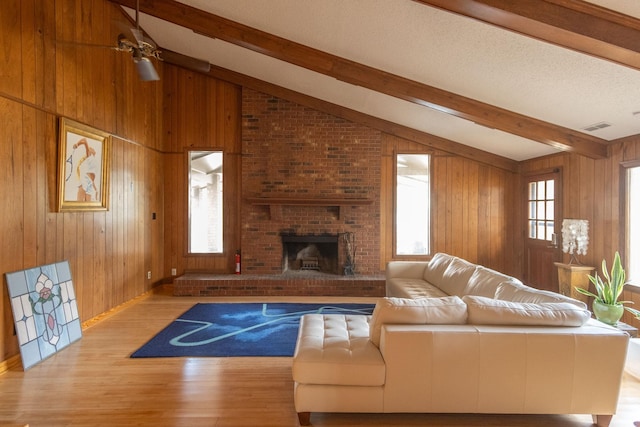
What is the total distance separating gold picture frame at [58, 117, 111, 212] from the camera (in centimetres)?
365

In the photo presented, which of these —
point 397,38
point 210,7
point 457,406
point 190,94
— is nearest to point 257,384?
point 457,406

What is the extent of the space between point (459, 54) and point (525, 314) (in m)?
2.35

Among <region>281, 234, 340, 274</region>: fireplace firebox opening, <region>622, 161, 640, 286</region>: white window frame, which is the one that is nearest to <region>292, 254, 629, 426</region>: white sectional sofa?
<region>622, 161, 640, 286</region>: white window frame

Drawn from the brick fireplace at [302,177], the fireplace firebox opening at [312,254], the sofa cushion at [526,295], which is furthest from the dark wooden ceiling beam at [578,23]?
the fireplace firebox opening at [312,254]

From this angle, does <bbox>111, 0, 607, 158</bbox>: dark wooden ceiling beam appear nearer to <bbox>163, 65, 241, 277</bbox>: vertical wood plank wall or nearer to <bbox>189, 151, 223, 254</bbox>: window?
<bbox>163, 65, 241, 277</bbox>: vertical wood plank wall

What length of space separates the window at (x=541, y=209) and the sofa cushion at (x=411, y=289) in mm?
2492

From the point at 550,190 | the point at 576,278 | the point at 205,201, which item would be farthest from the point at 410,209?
the point at 205,201

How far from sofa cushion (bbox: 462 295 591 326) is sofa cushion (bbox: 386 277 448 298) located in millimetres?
1598

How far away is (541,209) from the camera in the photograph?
19.1 feet

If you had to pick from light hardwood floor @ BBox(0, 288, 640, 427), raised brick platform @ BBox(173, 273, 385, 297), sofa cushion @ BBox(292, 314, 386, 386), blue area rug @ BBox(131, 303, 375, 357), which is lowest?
light hardwood floor @ BBox(0, 288, 640, 427)

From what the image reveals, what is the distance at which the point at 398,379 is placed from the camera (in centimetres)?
220

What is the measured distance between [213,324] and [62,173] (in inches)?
→ 89.8

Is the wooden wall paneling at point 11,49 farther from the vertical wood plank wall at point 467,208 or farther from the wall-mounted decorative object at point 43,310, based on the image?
the vertical wood plank wall at point 467,208

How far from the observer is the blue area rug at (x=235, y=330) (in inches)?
136
